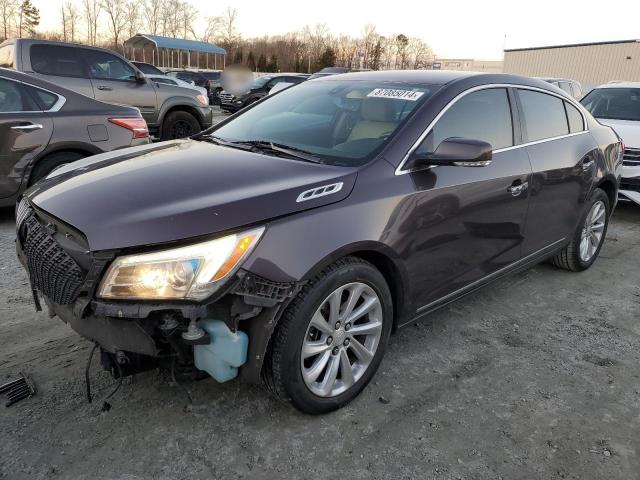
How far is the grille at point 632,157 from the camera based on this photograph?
672 centimetres

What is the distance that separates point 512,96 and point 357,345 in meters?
2.13

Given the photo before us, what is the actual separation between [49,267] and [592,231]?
444cm

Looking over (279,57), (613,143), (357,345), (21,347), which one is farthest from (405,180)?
(279,57)

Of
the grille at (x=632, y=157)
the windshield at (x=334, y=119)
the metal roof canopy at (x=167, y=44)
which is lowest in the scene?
the grille at (x=632, y=157)

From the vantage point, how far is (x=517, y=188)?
137 inches

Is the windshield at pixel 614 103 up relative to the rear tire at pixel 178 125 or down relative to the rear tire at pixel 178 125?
up

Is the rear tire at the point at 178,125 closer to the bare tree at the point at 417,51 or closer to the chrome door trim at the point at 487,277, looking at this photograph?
the chrome door trim at the point at 487,277

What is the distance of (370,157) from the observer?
275cm

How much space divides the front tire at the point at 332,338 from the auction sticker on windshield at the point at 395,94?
1.14 metres

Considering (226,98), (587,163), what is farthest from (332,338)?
(226,98)

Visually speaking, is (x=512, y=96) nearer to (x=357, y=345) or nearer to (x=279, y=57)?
(x=357, y=345)

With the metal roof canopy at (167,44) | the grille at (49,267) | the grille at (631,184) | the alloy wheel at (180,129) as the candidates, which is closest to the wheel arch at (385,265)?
the grille at (49,267)

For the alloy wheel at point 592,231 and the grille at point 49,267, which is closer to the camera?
the grille at point 49,267

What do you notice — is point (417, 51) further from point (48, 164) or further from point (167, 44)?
point (48, 164)
